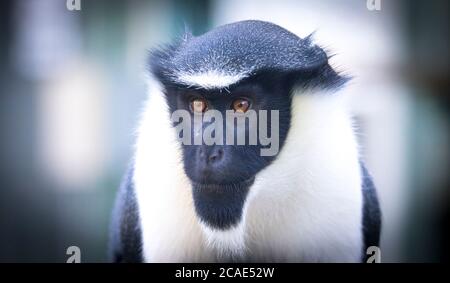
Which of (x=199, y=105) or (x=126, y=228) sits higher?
(x=199, y=105)

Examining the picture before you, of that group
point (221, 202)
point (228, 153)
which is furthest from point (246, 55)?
point (221, 202)

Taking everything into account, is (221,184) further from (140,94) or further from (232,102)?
(140,94)

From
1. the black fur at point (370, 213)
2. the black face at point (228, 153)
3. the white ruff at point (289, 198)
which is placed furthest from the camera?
the black fur at point (370, 213)

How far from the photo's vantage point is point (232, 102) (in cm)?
177

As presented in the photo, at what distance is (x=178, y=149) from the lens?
1.84 m

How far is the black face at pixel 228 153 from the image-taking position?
1.70 m

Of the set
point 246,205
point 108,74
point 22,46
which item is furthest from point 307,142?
point 22,46

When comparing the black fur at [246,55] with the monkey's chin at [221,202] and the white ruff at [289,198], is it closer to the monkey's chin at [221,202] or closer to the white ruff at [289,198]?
the white ruff at [289,198]

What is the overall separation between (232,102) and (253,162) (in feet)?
0.51

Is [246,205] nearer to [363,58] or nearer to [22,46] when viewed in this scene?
[363,58]

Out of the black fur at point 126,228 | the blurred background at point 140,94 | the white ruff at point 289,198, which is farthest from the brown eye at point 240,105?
the black fur at point 126,228

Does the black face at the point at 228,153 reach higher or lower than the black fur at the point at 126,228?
higher

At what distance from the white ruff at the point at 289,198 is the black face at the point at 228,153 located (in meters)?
0.06
